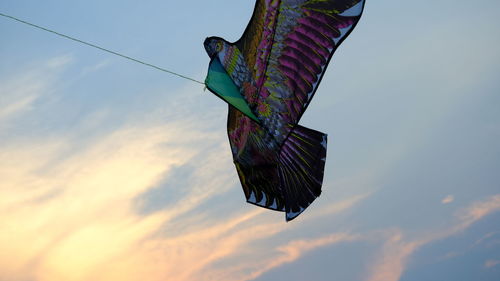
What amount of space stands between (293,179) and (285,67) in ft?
5.58

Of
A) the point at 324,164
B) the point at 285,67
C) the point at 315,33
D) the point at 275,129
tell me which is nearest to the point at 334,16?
the point at 315,33

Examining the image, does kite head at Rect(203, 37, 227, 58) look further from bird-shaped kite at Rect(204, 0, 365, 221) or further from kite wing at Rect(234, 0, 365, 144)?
kite wing at Rect(234, 0, 365, 144)

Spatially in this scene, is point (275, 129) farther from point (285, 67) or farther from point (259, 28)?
point (259, 28)

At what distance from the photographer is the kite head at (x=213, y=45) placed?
31.3 ft

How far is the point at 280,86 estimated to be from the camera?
8.84 metres

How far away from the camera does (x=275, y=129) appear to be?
884cm

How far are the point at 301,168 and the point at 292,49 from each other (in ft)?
6.03

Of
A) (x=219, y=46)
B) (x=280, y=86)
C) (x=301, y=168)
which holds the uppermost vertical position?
Result: (x=219, y=46)

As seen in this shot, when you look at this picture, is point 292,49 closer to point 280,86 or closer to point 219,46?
point 280,86

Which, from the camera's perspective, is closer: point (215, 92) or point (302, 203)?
point (215, 92)

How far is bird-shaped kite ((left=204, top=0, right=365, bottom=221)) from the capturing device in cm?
848

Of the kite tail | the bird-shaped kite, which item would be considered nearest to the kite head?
the bird-shaped kite

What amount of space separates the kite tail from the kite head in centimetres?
166

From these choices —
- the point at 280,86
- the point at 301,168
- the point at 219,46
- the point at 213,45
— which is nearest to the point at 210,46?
the point at 213,45
